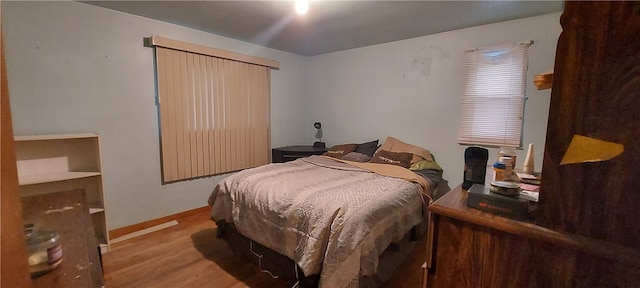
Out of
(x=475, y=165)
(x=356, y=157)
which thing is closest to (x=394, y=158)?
(x=356, y=157)

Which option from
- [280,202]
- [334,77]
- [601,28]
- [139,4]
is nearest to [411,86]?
[334,77]

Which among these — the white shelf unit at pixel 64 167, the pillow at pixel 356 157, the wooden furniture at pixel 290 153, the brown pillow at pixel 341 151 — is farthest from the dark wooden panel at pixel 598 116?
the wooden furniture at pixel 290 153

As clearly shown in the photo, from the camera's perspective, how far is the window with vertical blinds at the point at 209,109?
111 inches

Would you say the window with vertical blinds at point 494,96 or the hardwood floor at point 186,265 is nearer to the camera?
the hardwood floor at point 186,265

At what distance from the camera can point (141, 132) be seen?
8.88ft

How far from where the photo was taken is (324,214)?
5.37 feet

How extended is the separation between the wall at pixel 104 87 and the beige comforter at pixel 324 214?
997 millimetres

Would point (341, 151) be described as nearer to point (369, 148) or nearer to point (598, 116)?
point (369, 148)

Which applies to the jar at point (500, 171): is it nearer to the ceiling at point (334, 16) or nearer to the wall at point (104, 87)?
the ceiling at point (334, 16)

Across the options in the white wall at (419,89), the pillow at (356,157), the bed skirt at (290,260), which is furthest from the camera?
the pillow at (356,157)

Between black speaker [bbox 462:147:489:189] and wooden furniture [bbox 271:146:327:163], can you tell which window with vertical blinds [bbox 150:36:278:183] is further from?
black speaker [bbox 462:147:489:189]

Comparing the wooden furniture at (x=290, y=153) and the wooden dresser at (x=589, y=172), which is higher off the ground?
the wooden dresser at (x=589, y=172)

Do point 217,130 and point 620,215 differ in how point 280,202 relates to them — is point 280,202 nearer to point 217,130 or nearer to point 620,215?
point 620,215

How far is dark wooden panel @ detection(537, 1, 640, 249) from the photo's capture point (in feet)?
1.85
